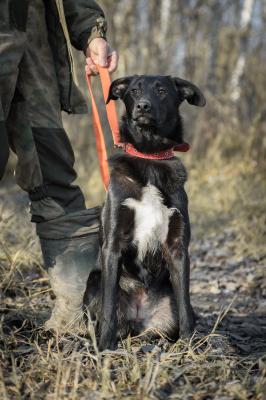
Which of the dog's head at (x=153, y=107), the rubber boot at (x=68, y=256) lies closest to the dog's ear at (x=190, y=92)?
the dog's head at (x=153, y=107)

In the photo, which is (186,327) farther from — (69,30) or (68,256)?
(69,30)

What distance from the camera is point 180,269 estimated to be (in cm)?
289

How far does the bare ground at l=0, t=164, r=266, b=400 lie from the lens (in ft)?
6.91

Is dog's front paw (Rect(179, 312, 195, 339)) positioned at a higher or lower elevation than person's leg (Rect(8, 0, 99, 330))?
lower

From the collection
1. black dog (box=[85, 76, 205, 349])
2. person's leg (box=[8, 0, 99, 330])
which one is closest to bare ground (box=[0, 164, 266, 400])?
Answer: black dog (box=[85, 76, 205, 349])

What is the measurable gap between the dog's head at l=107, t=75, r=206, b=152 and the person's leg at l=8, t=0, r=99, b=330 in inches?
15.5

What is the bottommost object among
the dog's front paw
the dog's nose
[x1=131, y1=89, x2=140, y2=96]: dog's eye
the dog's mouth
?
the dog's front paw

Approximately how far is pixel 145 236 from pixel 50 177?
0.77 m

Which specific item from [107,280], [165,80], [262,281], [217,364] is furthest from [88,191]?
[217,364]

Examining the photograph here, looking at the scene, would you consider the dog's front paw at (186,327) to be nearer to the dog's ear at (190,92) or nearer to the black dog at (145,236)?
the black dog at (145,236)

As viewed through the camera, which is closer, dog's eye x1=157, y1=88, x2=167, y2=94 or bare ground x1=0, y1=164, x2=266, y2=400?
bare ground x1=0, y1=164, x2=266, y2=400

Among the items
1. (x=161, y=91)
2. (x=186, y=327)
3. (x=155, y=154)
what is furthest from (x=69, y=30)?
(x=186, y=327)

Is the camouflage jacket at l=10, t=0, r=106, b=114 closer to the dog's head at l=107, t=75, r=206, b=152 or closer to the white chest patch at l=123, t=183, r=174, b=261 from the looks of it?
the dog's head at l=107, t=75, r=206, b=152

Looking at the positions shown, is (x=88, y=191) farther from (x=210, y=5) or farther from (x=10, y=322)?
(x=210, y=5)
